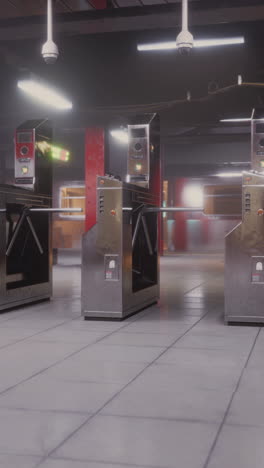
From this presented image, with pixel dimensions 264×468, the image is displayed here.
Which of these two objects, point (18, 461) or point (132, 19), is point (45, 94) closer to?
point (132, 19)

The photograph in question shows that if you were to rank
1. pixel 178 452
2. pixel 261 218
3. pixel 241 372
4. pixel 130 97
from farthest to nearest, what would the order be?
pixel 130 97
pixel 261 218
pixel 241 372
pixel 178 452

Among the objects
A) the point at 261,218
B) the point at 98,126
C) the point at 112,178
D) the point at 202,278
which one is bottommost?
the point at 202,278

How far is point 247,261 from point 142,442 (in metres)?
2.80

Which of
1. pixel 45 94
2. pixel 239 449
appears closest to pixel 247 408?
pixel 239 449

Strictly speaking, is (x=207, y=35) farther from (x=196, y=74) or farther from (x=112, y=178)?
(x=112, y=178)

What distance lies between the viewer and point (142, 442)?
209 centimetres

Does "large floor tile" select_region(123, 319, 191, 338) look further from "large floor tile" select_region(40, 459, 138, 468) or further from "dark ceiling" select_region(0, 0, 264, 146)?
"dark ceiling" select_region(0, 0, 264, 146)

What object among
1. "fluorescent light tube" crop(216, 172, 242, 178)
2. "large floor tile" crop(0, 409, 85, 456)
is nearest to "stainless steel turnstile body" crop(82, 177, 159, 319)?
"large floor tile" crop(0, 409, 85, 456)

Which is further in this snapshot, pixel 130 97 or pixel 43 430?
pixel 130 97

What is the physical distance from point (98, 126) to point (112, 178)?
23.4ft

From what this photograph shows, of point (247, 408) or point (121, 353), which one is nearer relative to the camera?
point (247, 408)

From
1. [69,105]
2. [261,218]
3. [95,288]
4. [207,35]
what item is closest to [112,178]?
[95,288]

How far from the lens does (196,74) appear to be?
9.88 metres

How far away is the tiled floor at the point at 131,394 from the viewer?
78.7 inches
